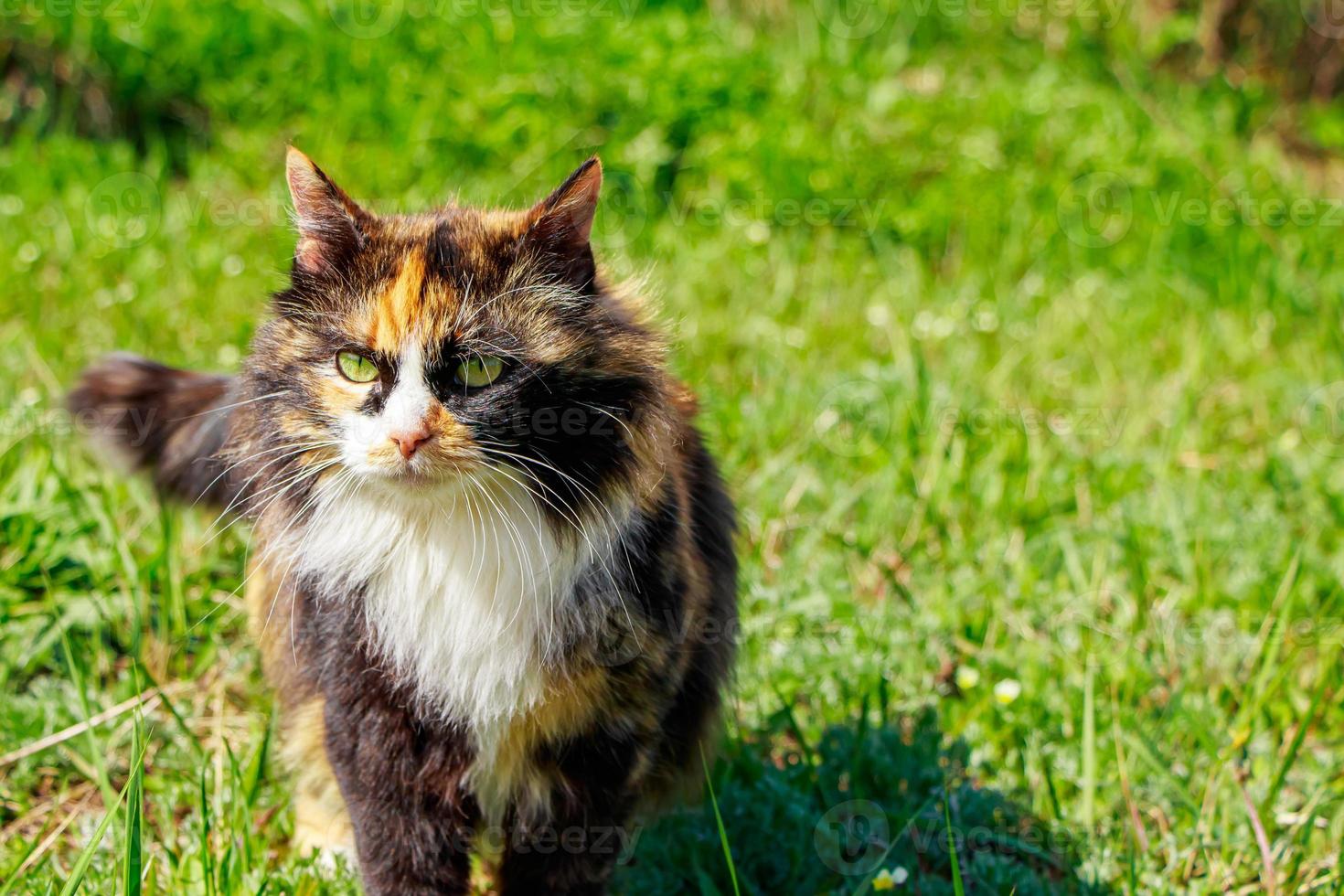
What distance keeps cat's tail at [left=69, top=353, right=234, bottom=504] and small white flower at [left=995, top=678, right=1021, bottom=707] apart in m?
1.85

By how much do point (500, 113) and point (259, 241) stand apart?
1172 mm

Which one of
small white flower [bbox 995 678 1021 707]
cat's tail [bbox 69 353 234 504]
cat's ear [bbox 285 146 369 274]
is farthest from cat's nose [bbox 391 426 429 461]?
small white flower [bbox 995 678 1021 707]

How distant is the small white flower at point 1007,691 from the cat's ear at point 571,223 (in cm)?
154

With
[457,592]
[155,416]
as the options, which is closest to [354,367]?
[457,592]

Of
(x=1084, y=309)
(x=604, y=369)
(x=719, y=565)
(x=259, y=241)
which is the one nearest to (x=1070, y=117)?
(x=1084, y=309)

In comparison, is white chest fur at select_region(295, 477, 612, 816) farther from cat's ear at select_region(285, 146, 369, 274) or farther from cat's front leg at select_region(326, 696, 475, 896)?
Result: cat's ear at select_region(285, 146, 369, 274)

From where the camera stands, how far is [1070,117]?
18.5 ft

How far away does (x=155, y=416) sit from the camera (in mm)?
2666

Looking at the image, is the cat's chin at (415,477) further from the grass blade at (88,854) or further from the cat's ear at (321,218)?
the grass blade at (88,854)

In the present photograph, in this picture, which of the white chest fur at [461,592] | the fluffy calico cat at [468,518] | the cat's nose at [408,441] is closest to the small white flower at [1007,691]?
the fluffy calico cat at [468,518]

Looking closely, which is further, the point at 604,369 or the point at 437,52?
the point at 437,52

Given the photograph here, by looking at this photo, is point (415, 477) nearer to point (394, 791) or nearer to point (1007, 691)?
point (394, 791)

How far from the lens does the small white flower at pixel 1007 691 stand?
286 cm

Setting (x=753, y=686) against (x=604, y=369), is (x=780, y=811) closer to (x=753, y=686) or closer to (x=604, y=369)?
(x=753, y=686)
